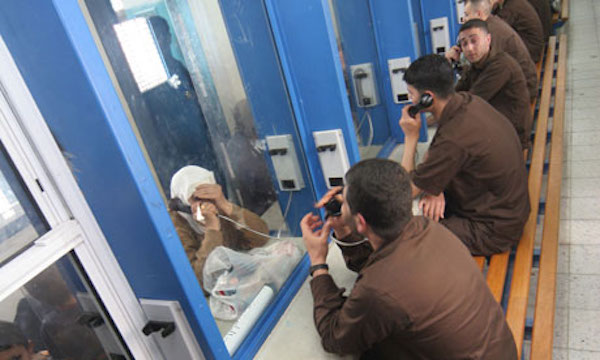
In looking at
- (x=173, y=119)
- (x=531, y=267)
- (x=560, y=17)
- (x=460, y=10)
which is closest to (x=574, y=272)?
(x=531, y=267)

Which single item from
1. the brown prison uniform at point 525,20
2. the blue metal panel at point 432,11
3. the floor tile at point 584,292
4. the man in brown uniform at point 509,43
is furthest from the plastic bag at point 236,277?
the brown prison uniform at point 525,20

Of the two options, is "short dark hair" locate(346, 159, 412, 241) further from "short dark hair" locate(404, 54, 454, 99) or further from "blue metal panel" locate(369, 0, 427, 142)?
"blue metal panel" locate(369, 0, 427, 142)

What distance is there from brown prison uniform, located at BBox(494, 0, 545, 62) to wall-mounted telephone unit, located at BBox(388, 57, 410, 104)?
6.18 ft

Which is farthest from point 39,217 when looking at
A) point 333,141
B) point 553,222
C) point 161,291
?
point 553,222

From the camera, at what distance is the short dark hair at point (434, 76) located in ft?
7.41

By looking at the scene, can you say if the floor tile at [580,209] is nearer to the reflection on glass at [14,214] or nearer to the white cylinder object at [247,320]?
the white cylinder object at [247,320]

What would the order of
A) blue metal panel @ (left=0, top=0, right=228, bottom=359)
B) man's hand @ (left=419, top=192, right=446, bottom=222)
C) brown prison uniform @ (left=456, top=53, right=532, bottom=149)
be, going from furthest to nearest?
1. brown prison uniform @ (left=456, top=53, right=532, bottom=149)
2. man's hand @ (left=419, top=192, right=446, bottom=222)
3. blue metal panel @ (left=0, top=0, right=228, bottom=359)

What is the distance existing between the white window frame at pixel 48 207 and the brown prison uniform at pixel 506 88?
9.51ft

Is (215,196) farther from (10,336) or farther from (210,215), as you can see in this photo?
(10,336)

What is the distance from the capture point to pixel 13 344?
1.31 meters

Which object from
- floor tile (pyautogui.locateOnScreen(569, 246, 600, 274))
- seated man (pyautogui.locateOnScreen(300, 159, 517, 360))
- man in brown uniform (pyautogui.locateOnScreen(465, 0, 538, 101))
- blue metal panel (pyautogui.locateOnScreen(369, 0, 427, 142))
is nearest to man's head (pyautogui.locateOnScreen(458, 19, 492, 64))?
man in brown uniform (pyautogui.locateOnScreen(465, 0, 538, 101))

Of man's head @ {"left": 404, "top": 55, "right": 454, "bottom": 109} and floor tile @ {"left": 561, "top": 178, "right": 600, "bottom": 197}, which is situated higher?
man's head @ {"left": 404, "top": 55, "right": 454, "bottom": 109}

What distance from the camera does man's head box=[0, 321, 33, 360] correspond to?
128 cm

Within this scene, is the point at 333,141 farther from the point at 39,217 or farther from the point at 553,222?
the point at 39,217
